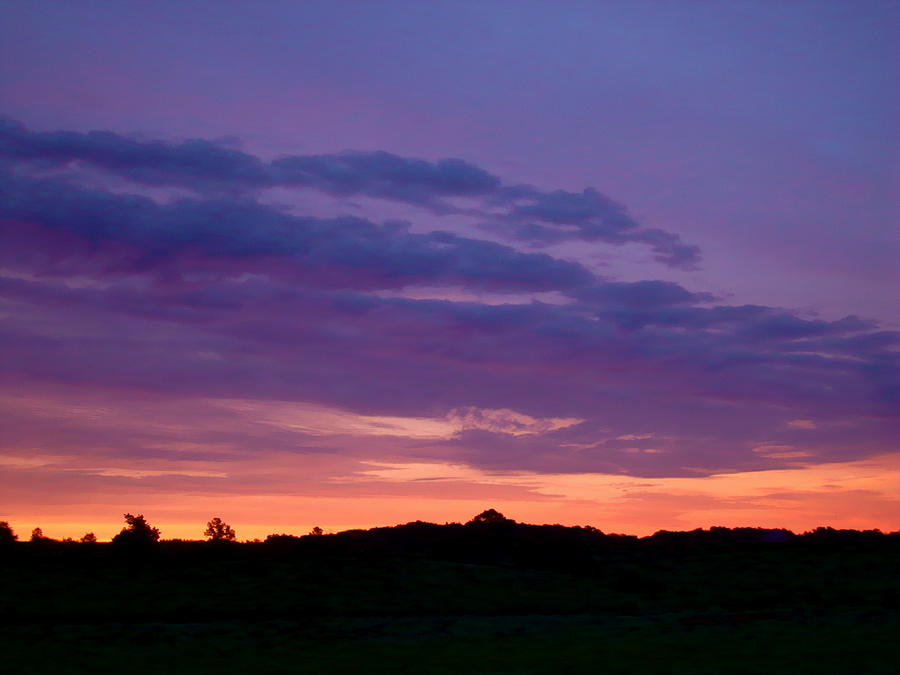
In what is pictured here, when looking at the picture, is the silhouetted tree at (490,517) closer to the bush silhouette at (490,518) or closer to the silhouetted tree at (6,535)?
the bush silhouette at (490,518)

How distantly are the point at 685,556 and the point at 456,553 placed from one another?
33.4 feet

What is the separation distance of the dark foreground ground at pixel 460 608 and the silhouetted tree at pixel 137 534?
1.45 ft

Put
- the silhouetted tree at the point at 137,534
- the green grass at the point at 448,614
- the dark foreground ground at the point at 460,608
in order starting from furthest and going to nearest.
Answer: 1. the silhouetted tree at the point at 137,534
2. the dark foreground ground at the point at 460,608
3. the green grass at the point at 448,614

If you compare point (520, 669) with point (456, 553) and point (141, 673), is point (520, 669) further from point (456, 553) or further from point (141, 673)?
point (456, 553)

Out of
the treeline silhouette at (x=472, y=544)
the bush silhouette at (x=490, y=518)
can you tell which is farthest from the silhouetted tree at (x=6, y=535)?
the bush silhouette at (x=490, y=518)

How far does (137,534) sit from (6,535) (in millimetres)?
11748

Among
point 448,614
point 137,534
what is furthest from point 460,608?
point 137,534

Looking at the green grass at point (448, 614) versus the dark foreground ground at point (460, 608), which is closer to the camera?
the green grass at point (448, 614)

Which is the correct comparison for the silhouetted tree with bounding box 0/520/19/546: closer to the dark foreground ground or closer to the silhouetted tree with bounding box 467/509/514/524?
the dark foreground ground

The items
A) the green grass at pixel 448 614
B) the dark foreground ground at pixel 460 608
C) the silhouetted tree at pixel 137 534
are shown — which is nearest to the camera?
the green grass at pixel 448 614

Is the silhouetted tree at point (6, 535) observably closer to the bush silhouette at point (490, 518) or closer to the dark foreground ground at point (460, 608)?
the dark foreground ground at point (460, 608)

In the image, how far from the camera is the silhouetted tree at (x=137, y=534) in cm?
3890

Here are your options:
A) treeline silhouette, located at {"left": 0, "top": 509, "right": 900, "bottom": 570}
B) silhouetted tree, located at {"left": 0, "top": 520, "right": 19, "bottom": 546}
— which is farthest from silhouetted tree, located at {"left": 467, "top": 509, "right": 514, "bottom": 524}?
silhouetted tree, located at {"left": 0, "top": 520, "right": 19, "bottom": 546}

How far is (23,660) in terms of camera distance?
22359 millimetres
